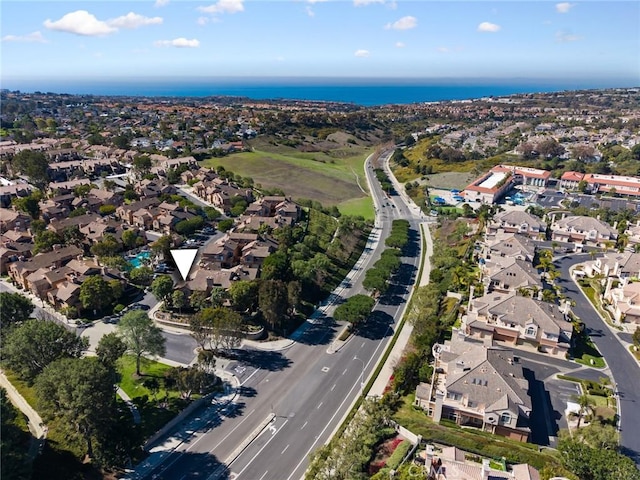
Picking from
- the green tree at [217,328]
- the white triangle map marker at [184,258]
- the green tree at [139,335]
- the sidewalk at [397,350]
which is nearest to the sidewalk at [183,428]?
the green tree at [217,328]

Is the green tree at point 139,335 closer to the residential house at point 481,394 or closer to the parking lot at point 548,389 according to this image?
the residential house at point 481,394

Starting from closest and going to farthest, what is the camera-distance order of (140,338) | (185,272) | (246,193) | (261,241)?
1. (140,338)
2. (185,272)
3. (261,241)
4. (246,193)

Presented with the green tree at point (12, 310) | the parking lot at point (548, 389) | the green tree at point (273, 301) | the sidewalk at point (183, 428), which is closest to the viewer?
the sidewalk at point (183, 428)

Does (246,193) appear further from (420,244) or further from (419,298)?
(419,298)

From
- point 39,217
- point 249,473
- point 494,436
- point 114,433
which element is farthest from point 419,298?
point 39,217

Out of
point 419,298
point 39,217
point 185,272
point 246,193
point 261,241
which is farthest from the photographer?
point 246,193

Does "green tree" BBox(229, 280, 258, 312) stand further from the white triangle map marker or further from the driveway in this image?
the driveway

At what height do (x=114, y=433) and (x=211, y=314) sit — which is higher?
(x=211, y=314)

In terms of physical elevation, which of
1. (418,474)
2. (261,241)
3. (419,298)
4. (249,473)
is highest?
(261,241)
